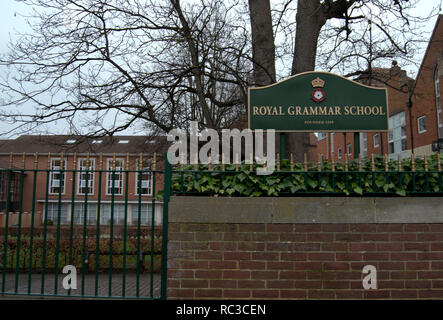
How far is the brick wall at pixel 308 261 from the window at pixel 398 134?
30.5 m

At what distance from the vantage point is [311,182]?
16.0 feet

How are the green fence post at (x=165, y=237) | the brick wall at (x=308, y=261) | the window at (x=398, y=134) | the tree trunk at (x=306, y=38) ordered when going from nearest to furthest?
the brick wall at (x=308, y=261) → the green fence post at (x=165, y=237) → the tree trunk at (x=306, y=38) → the window at (x=398, y=134)

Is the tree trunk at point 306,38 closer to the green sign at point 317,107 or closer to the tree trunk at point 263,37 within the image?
the tree trunk at point 263,37

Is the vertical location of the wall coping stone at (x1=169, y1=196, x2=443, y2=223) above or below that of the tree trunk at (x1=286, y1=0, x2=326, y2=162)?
below

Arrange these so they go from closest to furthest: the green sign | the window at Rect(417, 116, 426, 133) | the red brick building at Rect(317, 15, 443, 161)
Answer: the green sign → the red brick building at Rect(317, 15, 443, 161) → the window at Rect(417, 116, 426, 133)

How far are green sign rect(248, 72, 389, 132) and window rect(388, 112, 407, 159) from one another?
29.7 meters

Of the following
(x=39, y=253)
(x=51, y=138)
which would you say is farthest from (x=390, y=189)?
(x=51, y=138)

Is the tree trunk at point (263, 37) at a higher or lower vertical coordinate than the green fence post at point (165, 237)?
higher

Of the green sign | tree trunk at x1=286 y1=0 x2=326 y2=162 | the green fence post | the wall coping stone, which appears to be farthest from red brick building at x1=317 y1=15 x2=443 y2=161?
the green fence post

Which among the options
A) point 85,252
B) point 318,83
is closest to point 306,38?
point 318,83

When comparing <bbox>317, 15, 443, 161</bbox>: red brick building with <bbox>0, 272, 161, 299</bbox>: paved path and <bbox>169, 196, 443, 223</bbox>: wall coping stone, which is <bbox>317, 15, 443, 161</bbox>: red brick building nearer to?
<bbox>0, 272, 161, 299</bbox>: paved path

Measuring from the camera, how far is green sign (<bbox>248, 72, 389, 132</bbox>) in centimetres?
559

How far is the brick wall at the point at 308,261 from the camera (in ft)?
15.3

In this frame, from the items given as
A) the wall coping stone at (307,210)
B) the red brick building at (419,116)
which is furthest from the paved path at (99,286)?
the red brick building at (419,116)
